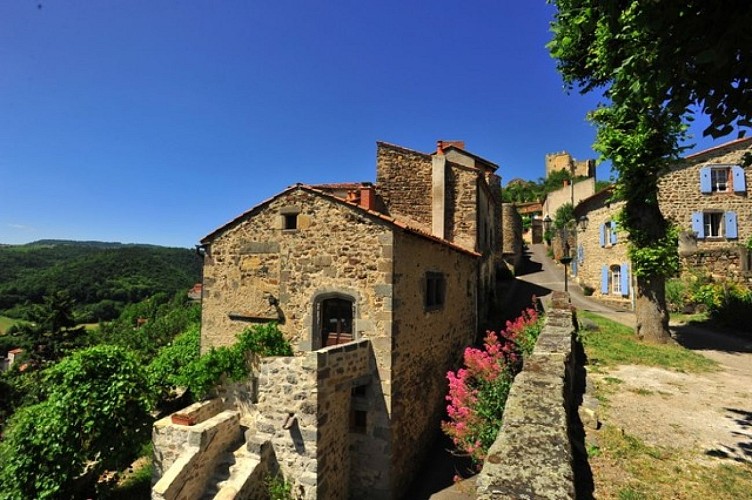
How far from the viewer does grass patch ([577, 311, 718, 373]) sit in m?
7.09

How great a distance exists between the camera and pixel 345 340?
883 cm

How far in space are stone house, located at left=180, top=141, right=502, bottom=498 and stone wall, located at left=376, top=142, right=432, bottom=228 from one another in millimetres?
3140

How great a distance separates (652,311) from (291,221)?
32.1ft

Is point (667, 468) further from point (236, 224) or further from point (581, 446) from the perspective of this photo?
point (236, 224)

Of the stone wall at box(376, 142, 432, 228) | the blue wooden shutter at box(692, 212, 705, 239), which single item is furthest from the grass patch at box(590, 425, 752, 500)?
the blue wooden shutter at box(692, 212, 705, 239)

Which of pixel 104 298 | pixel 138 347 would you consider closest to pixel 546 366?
pixel 138 347

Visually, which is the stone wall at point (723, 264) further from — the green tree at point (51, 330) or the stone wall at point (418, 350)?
the green tree at point (51, 330)

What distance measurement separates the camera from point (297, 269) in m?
9.38

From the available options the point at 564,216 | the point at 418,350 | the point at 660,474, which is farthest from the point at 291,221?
the point at 564,216

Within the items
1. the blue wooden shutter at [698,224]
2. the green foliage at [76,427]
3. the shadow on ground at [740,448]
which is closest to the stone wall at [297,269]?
the green foliage at [76,427]

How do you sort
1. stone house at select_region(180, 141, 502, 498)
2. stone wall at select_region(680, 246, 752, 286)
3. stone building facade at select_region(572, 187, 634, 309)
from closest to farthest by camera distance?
stone house at select_region(180, 141, 502, 498) < stone wall at select_region(680, 246, 752, 286) < stone building facade at select_region(572, 187, 634, 309)

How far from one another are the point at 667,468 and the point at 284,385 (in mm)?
5948

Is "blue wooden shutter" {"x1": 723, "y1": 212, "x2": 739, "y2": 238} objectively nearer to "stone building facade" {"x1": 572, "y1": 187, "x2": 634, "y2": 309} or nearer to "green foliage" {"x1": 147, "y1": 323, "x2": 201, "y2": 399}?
"stone building facade" {"x1": 572, "y1": 187, "x2": 634, "y2": 309}

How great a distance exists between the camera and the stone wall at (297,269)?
8578mm
